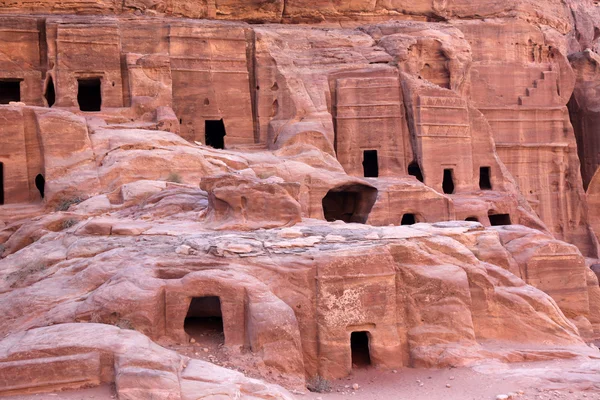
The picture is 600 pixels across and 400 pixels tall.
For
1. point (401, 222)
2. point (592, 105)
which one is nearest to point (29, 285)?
point (401, 222)

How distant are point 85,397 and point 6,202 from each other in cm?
1341

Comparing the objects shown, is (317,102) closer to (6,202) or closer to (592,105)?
(6,202)

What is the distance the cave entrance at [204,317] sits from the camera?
41.1ft

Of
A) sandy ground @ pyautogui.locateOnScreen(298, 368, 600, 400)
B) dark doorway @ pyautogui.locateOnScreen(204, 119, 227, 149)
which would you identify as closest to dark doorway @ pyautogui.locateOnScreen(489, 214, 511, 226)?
dark doorway @ pyautogui.locateOnScreen(204, 119, 227, 149)

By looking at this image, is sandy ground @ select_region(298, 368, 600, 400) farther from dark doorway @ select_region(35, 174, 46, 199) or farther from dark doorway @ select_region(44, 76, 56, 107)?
dark doorway @ select_region(44, 76, 56, 107)

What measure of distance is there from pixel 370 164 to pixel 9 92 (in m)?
14.7

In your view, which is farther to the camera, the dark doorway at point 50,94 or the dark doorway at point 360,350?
the dark doorway at point 50,94

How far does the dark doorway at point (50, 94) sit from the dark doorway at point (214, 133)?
5.90 meters

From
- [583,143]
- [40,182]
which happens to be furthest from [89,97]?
[583,143]

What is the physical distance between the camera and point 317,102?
26.6 meters

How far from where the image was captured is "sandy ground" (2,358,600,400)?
10.8 meters

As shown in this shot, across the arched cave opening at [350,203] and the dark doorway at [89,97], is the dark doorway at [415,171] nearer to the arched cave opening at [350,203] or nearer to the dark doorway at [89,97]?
the arched cave opening at [350,203]

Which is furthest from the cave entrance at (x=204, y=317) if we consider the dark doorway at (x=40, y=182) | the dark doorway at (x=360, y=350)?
the dark doorway at (x=40, y=182)

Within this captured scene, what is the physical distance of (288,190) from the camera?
15617mm
